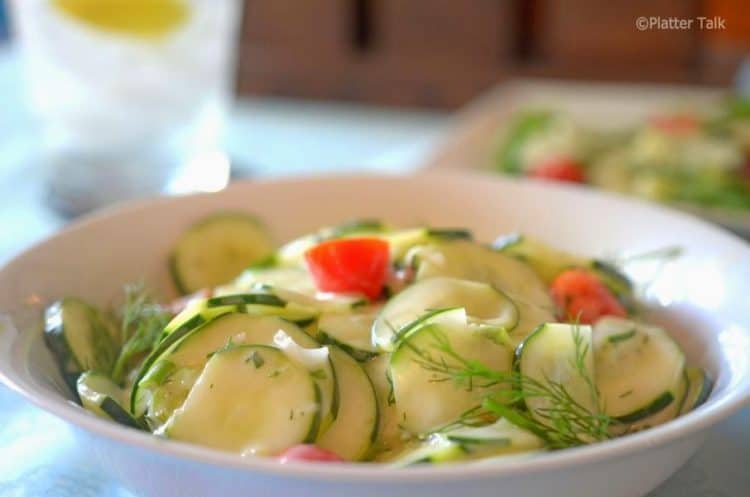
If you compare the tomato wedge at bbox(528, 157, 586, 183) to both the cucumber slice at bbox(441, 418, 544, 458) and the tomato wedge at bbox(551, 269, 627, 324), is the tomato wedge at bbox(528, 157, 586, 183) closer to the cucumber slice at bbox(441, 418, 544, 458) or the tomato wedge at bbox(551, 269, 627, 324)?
the tomato wedge at bbox(551, 269, 627, 324)

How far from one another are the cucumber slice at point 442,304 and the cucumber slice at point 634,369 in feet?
0.31

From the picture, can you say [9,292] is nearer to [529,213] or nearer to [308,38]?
[529,213]

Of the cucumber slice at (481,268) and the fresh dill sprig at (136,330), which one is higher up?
the cucumber slice at (481,268)

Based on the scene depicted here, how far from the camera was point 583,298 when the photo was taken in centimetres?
106

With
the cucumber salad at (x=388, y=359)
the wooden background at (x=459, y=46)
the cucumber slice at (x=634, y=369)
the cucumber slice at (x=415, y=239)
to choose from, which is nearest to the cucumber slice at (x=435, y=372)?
the cucumber salad at (x=388, y=359)

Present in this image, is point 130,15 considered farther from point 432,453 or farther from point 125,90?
point 432,453

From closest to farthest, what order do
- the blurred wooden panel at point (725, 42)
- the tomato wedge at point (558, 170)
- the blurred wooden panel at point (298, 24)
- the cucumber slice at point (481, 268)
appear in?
the cucumber slice at point (481, 268) → the tomato wedge at point (558, 170) → the blurred wooden panel at point (725, 42) → the blurred wooden panel at point (298, 24)

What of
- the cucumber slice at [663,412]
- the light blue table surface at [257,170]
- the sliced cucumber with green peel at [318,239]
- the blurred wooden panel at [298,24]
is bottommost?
the light blue table surface at [257,170]

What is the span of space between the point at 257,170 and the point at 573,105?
0.78 metres

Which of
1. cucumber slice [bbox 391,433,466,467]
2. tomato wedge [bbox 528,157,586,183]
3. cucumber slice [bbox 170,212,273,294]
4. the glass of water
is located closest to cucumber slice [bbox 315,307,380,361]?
cucumber slice [bbox 391,433,466,467]

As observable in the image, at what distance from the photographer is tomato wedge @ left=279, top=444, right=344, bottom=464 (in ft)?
2.52

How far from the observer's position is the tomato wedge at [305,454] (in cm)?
77

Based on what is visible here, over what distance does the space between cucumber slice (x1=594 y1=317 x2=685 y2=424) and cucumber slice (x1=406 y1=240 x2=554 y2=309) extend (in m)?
0.08

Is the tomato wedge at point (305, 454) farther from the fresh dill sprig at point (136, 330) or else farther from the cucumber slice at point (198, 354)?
the fresh dill sprig at point (136, 330)
